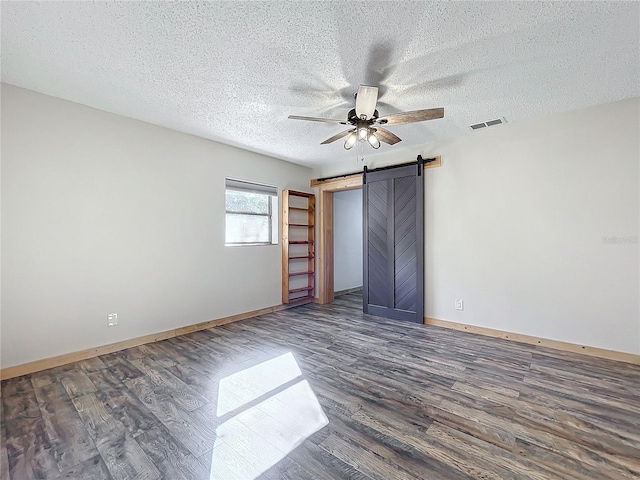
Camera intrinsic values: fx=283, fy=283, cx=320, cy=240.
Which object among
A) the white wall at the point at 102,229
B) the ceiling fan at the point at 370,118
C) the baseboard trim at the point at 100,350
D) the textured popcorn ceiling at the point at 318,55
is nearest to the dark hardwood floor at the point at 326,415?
the baseboard trim at the point at 100,350

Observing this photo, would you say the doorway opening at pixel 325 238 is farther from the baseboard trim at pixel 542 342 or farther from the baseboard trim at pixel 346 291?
the baseboard trim at pixel 542 342

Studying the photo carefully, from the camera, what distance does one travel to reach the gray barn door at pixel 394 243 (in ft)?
13.9

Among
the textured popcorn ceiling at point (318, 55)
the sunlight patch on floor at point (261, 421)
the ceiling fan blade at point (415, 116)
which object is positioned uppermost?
the textured popcorn ceiling at point (318, 55)

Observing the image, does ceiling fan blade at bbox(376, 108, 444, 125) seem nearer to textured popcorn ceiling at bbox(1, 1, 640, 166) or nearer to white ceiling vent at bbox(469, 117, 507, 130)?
textured popcorn ceiling at bbox(1, 1, 640, 166)

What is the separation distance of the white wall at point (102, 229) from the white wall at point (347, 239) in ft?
8.99

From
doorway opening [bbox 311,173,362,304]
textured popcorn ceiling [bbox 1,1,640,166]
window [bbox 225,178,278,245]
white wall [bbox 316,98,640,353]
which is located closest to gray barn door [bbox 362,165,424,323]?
white wall [bbox 316,98,640,353]

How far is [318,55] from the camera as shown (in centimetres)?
217

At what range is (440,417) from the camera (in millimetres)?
1971

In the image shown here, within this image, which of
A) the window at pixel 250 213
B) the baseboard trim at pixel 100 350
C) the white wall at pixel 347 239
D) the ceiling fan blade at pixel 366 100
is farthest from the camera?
the white wall at pixel 347 239

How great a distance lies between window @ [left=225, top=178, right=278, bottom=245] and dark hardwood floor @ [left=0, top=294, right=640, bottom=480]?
6.46ft

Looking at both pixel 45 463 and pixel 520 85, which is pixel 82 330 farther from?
pixel 520 85

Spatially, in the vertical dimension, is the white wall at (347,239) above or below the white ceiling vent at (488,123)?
below

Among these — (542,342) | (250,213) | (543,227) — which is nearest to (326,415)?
(542,342)

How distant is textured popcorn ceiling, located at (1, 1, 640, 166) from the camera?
1.78 meters
